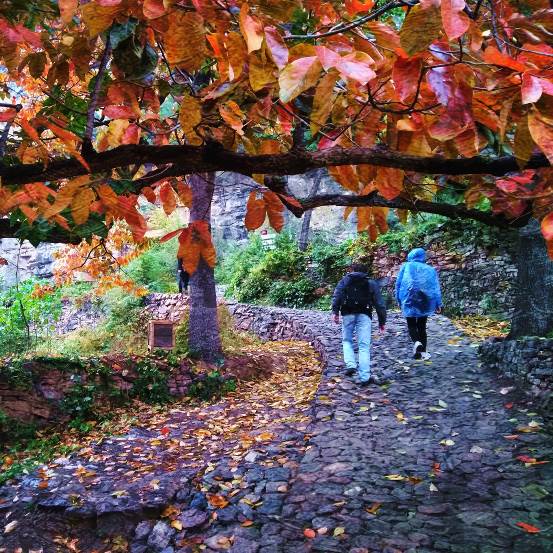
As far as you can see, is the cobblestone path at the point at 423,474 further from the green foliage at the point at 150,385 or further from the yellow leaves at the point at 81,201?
the yellow leaves at the point at 81,201

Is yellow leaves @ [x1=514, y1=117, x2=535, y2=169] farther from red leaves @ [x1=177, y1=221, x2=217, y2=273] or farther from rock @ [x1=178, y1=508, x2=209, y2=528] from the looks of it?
rock @ [x1=178, y1=508, x2=209, y2=528]

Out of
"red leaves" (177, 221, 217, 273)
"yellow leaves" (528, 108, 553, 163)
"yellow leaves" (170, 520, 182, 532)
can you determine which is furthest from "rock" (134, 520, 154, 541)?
"yellow leaves" (528, 108, 553, 163)

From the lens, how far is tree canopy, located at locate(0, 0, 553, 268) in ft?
3.84

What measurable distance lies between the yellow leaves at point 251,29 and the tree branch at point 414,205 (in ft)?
3.74

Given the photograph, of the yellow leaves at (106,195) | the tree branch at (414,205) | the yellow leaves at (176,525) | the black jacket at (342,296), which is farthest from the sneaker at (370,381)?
the yellow leaves at (106,195)

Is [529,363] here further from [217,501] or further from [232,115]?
[232,115]

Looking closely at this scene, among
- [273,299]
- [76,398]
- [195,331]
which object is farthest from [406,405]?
[273,299]

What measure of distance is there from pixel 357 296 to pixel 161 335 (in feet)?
10.5

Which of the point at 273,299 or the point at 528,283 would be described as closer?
the point at 528,283

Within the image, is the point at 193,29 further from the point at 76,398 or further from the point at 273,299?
the point at 273,299

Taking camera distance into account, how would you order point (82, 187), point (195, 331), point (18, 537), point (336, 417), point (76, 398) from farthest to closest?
point (195, 331)
point (76, 398)
point (336, 417)
point (18, 537)
point (82, 187)

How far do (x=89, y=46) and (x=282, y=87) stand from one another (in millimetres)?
1016

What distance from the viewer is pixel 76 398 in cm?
639

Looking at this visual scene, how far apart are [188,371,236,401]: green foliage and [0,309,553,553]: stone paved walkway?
1.95 m
